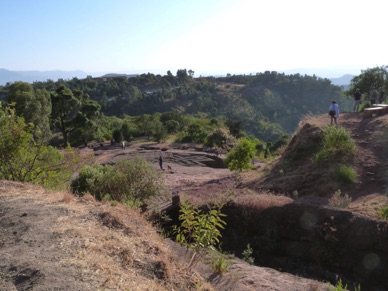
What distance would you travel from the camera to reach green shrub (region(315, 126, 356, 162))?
14148 millimetres

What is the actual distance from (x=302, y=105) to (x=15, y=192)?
111m

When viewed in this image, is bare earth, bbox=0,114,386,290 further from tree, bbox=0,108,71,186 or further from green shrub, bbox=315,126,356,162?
green shrub, bbox=315,126,356,162

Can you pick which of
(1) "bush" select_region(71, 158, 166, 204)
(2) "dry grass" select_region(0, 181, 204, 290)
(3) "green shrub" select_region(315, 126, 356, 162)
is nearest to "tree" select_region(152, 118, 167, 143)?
(3) "green shrub" select_region(315, 126, 356, 162)

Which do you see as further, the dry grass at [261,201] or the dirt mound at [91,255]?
the dry grass at [261,201]

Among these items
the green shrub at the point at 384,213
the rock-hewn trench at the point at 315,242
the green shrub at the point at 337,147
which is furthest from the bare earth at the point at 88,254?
the green shrub at the point at 337,147

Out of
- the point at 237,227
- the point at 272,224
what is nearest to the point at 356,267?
the point at 272,224

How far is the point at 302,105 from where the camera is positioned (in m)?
112

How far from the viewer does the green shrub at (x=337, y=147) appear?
46.4ft

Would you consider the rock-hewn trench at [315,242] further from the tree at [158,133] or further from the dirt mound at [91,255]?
the tree at [158,133]

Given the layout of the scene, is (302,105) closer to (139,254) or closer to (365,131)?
(365,131)

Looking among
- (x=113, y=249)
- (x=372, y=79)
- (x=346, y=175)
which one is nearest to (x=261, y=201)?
(x=346, y=175)

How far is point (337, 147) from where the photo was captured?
47.1 feet

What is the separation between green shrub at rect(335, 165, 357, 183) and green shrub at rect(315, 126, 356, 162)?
3.68 feet

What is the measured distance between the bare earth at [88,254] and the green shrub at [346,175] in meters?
5.78
